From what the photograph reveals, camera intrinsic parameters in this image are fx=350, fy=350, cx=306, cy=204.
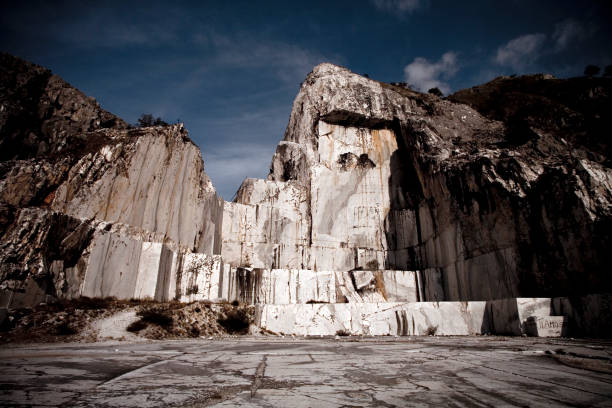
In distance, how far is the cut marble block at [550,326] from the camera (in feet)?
32.4

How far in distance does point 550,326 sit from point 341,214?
1309 cm

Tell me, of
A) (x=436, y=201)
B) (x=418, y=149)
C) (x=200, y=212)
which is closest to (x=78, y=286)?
(x=200, y=212)

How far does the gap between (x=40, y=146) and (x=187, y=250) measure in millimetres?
7217

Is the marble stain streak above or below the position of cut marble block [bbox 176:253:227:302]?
below

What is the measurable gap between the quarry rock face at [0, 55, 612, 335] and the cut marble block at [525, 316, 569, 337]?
5cm

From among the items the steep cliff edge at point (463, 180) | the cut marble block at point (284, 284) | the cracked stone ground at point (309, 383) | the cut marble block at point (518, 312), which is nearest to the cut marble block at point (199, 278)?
the cut marble block at point (284, 284)

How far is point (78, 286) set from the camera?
35.4ft

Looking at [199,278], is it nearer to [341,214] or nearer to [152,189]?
[152,189]

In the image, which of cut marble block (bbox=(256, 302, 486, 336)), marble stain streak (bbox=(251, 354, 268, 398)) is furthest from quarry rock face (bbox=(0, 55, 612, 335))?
marble stain streak (bbox=(251, 354, 268, 398))

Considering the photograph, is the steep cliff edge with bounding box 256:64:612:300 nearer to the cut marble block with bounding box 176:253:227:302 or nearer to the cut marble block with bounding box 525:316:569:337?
the cut marble block with bounding box 525:316:569:337

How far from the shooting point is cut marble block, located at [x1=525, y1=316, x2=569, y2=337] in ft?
32.4

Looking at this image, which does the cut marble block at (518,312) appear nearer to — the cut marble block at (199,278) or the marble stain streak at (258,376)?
the marble stain streak at (258,376)

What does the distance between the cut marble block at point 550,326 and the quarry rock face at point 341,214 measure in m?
0.05

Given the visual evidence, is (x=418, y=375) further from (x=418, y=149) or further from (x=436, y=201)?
(x=418, y=149)
